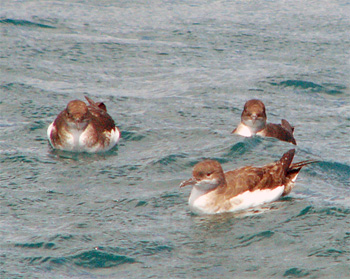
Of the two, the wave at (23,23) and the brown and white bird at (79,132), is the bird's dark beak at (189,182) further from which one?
the wave at (23,23)

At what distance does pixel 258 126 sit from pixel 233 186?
3271 mm

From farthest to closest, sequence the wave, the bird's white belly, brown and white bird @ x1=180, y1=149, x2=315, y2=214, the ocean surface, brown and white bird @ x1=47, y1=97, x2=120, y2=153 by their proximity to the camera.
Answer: the wave → brown and white bird @ x1=47, y1=97, x2=120, y2=153 → the bird's white belly → brown and white bird @ x1=180, y1=149, x2=315, y2=214 → the ocean surface

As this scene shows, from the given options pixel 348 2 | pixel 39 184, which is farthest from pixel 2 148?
pixel 348 2

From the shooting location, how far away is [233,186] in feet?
34.3

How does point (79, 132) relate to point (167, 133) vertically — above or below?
above

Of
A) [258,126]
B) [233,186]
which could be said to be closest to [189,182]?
[233,186]

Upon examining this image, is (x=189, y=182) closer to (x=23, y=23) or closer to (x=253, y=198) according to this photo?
(x=253, y=198)

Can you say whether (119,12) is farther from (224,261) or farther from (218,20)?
(224,261)

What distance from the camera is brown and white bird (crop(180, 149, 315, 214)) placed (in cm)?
1016

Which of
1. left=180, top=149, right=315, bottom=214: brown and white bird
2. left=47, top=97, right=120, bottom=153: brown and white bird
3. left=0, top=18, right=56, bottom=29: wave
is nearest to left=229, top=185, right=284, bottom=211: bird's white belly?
left=180, top=149, right=315, bottom=214: brown and white bird

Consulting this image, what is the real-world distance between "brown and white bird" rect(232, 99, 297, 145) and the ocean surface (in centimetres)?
23

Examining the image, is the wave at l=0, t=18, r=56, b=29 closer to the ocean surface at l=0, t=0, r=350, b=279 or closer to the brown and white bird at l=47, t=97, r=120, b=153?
the ocean surface at l=0, t=0, r=350, b=279

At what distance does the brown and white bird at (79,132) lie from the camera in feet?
41.9

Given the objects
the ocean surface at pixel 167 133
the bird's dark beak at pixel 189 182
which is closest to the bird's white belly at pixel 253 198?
the ocean surface at pixel 167 133
